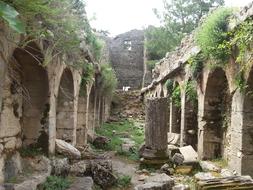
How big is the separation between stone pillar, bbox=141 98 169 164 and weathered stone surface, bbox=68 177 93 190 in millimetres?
2679

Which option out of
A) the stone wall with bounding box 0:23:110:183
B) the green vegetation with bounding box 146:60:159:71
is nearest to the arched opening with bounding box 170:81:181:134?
the stone wall with bounding box 0:23:110:183

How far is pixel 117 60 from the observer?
30.7 m

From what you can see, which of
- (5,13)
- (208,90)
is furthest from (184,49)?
(5,13)

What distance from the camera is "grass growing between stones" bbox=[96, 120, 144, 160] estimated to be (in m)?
10.7

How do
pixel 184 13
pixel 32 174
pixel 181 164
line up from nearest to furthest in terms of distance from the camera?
1. pixel 32 174
2. pixel 181 164
3. pixel 184 13

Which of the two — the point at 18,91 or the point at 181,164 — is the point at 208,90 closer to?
the point at 181,164

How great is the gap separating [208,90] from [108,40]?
23041mm

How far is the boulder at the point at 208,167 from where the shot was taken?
788 centimetres

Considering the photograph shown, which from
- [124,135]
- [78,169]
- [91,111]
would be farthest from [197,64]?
[124,135]

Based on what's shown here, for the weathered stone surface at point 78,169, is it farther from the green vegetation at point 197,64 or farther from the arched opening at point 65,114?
the green vegetation at point 197,64

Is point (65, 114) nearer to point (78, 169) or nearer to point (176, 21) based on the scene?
point (78, 169)

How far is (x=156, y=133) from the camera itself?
9078 millimetres

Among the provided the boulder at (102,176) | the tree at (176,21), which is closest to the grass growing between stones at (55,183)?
the boulder at (102,176)

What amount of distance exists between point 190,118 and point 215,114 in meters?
1.62
